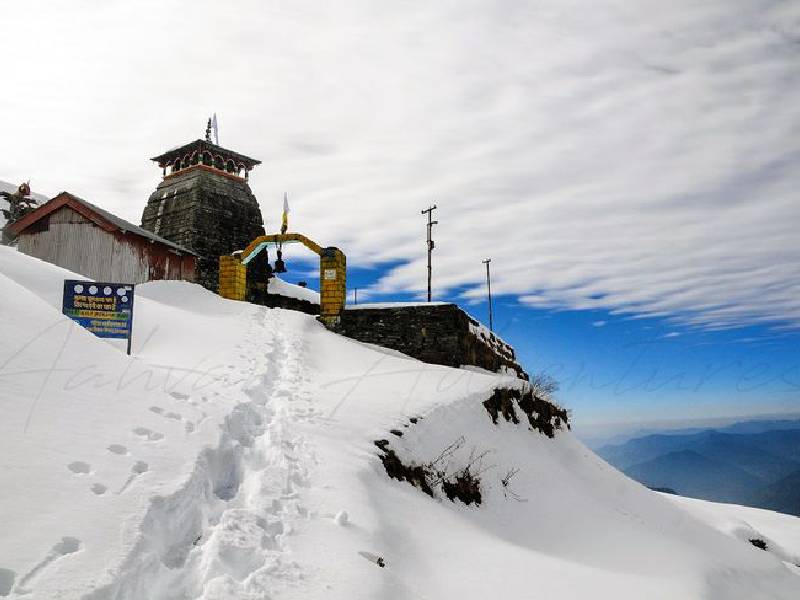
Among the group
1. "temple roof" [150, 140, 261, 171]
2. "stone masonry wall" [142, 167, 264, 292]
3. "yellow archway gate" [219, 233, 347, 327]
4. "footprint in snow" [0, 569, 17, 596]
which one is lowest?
"footprint in snow" [0, 569, 17, 596]

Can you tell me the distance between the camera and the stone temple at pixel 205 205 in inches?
1187

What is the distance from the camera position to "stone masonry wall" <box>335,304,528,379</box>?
49.7 feet

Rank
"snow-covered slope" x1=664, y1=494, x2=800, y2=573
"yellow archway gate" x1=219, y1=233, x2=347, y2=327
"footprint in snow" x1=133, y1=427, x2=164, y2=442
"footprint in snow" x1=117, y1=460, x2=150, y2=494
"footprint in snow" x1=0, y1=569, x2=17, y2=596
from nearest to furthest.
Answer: "footprint in snow" x1=0, y1=569, x2=17, y2=596, "footprint in snow" x1=117, y1=460, x2=150, y2=494, "footprint in snow" x1=133, y1=427, x2=164, y2=442, "snow-covered slope" x1=664, y1=494, x2=800, y2=573, "yellow archway gate" x1=219, y1=233, x2=347, y2=327

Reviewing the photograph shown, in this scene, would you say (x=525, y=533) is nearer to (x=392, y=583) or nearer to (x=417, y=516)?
(x=417, y=516)

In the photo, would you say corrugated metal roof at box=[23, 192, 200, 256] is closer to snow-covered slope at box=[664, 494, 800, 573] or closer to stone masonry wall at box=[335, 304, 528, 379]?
stone masonry wall at box=[335, 304, 528, 379]

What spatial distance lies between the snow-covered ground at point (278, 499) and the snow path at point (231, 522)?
18mm

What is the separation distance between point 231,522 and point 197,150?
33.2m

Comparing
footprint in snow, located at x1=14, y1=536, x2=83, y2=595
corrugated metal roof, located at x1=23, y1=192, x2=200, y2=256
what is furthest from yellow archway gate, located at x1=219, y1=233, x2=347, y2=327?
footprint in snow, located at x1=14, y1=536, x2=83, y2=595

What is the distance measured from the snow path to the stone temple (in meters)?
25.9

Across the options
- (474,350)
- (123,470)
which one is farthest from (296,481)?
(474,350)

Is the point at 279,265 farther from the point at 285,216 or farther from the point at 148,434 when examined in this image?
the point at 148,434

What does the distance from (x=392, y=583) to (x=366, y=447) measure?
286 cm

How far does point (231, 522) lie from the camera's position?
3.98 metres

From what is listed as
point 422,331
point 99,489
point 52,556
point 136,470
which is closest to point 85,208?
point 422,331
